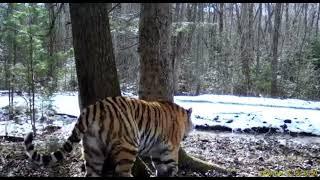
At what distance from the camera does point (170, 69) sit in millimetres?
7168

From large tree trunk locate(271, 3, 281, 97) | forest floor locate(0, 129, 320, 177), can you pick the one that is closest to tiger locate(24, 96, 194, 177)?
forest floor locate(0, 129, 320, 177)

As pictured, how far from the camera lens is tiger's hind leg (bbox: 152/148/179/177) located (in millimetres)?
5898

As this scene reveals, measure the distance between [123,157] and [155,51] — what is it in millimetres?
2387

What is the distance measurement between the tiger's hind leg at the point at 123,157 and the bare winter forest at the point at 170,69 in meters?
1.19

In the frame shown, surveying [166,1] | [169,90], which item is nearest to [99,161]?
[169,90]

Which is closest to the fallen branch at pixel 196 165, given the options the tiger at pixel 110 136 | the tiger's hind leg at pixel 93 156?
the tiger at pixel 110 136

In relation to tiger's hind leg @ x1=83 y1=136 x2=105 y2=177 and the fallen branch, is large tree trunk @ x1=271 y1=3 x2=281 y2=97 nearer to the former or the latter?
the fallen branch

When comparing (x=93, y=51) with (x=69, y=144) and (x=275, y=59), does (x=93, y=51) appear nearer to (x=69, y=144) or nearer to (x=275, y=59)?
(x=69, y=144)

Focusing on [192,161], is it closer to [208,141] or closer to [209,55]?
[208,141]

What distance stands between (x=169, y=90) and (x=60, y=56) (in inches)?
150

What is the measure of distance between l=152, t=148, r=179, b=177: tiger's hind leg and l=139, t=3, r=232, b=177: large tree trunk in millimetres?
1320

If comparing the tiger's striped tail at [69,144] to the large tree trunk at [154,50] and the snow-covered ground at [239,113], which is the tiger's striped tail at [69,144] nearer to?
the large tree trunk at [154,50]

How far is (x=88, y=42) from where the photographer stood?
19.1 ft

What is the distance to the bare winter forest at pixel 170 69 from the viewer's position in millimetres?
6043
